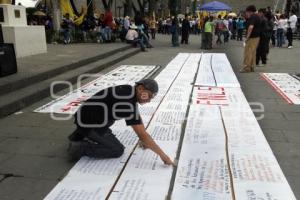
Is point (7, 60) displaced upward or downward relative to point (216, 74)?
upward

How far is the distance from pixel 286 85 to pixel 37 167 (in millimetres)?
6169

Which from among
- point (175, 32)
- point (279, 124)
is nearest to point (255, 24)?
→ point (279, 124)

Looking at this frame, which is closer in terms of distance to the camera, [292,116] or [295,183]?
[295,183]

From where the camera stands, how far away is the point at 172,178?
388 cm

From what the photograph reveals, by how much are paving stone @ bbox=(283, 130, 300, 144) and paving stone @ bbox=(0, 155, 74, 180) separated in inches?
107

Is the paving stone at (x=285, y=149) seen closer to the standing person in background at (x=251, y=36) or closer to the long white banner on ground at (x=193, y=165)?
the long white banner on ground at (x=193, y=165)

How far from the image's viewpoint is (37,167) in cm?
416

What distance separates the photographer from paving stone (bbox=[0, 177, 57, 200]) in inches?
139

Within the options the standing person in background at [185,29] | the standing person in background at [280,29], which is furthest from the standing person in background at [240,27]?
the standing person in background at [280,29]

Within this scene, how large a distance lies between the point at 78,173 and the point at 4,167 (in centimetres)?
79

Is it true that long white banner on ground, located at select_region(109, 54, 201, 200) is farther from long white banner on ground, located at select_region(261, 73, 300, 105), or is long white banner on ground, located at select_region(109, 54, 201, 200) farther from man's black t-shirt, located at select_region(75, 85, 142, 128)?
long white banner on ground, located at select_region(261, 73, 300, 105)

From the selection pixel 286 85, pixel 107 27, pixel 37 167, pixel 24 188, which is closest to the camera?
pixel 24 188

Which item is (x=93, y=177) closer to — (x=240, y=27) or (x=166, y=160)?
(x=166, y=160)

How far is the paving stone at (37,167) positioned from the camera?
3.99 m
